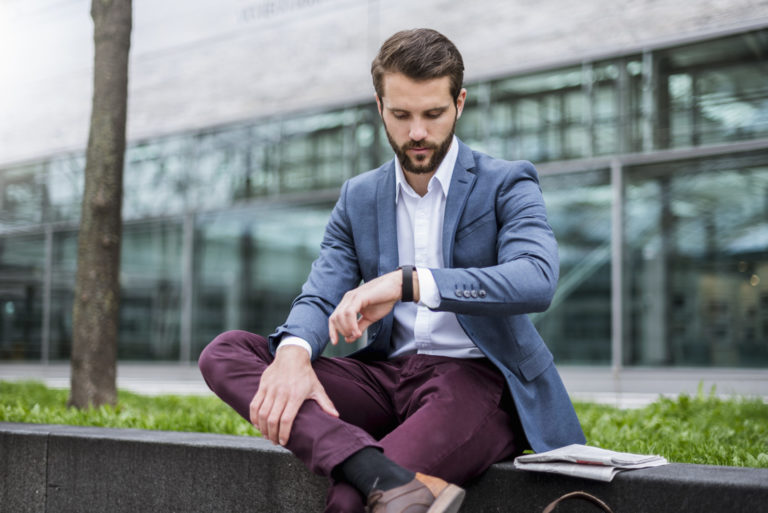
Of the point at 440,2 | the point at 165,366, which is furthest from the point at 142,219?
the point at 440,2

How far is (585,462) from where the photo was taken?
2.62m

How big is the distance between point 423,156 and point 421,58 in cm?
34

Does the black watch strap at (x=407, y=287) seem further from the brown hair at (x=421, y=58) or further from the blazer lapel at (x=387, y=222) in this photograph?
the brown hair at (x=421, y=58)

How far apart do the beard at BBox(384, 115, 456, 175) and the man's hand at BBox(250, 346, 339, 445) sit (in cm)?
80

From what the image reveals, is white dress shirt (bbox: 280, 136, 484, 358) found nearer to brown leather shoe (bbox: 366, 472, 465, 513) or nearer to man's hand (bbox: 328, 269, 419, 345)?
man's hand (bbox: 328, 269, 419, 345)

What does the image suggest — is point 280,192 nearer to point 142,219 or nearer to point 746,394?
point 142,219

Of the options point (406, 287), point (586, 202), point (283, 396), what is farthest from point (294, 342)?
point (586, 202)

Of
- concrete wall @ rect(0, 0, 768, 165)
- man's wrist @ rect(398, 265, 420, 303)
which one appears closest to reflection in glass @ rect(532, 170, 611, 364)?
concrete wall @ rect(0, 0, 768, 165)

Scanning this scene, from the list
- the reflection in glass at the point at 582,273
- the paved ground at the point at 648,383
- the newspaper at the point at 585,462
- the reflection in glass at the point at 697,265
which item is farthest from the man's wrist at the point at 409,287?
the reflection in glass at the point at 582,273

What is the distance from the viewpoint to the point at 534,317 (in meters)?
10.1

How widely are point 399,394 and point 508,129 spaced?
7.95 m

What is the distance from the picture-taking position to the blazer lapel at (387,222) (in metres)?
3.09

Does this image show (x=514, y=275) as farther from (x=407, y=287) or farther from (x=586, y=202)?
(x=586, y=202)

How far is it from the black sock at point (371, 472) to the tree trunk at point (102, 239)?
4.52m
